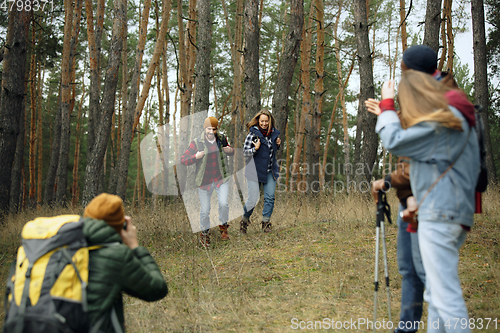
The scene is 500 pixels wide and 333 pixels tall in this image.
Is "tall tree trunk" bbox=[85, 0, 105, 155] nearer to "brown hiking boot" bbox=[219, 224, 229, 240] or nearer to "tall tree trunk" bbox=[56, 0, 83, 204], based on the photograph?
"tall tree trunk" bbox=[56, 0, 83, 204]

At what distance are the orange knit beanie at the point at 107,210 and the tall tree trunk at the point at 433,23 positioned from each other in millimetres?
7481

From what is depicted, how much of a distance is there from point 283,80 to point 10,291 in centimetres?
732

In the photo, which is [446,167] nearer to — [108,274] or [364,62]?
[108,274]

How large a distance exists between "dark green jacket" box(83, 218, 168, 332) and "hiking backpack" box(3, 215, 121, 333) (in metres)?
0.05

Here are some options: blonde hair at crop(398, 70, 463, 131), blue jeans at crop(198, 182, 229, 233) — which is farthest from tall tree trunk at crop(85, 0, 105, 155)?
blonde hair at crop(398, 70, 463, 131)

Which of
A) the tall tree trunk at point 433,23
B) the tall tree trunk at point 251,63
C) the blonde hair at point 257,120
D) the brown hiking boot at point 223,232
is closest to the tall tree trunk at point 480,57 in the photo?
the tall tree trunk at point 433,23

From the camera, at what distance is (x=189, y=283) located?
420 centimetres

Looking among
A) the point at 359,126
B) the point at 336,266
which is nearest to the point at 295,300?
the point at 336,266

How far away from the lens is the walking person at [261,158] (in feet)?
20.3

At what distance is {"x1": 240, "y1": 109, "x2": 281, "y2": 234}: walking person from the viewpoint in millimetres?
6195

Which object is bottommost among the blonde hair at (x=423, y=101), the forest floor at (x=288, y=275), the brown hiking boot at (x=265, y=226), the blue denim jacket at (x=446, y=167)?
the forest floor at (x=288, y=275)

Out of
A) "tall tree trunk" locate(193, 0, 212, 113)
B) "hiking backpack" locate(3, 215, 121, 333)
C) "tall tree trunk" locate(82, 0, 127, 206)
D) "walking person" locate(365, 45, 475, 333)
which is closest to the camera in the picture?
"hiking backpack" locate(3, 215, 121, 333)

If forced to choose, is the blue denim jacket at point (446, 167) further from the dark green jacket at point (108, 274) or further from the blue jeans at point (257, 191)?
the blue jeans at point (257, 191)

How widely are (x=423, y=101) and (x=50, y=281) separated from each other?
2196mm
